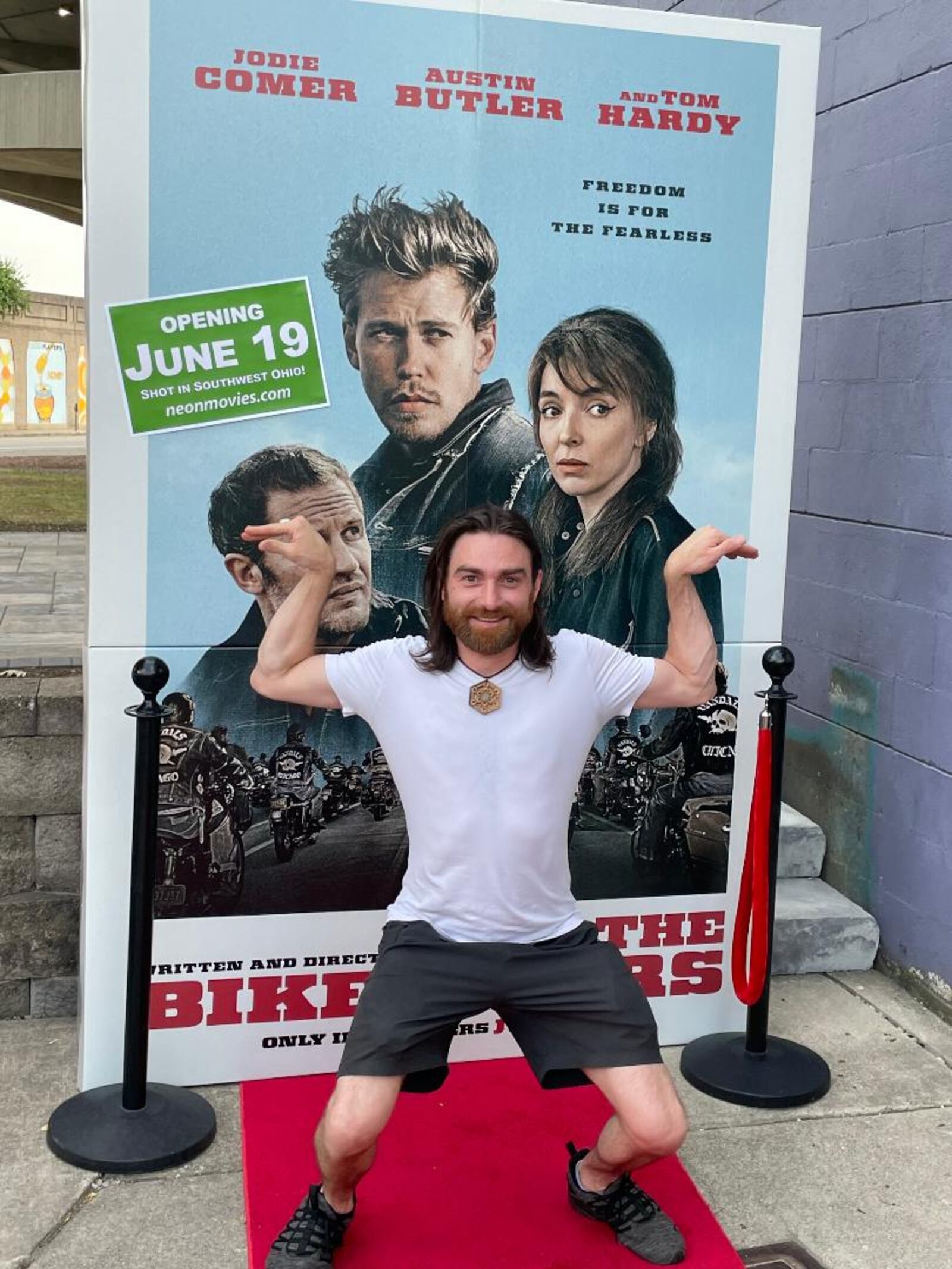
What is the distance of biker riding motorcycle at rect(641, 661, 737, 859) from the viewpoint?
12.9 feet

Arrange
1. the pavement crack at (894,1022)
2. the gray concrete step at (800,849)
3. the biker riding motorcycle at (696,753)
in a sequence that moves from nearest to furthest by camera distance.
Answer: the biker riding motorcycle at (696,753), the pavement crack at (894,1022), the gray concrete step at (800,849)

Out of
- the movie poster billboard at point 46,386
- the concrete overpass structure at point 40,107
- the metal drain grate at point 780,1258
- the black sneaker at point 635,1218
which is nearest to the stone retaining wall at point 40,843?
the black sneaker at point 635,1218

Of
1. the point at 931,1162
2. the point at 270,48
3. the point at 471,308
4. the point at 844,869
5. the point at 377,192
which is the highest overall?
the point at 270,48

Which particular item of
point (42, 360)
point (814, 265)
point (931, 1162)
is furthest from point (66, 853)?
point (42, 360)

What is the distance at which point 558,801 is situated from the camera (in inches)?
121

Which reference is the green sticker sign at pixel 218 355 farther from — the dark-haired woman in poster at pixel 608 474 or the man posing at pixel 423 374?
the dark-haired woman in poster at pixel 608 474

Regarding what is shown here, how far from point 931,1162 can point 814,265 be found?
10.5 feet

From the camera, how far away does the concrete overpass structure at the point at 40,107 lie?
58.4 ft

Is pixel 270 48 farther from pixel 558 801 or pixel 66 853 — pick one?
pixel 66 853

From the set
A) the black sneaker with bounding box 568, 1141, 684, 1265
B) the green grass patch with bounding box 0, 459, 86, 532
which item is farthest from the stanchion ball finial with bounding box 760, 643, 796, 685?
the green grass patch with bounding box 0, 459, 86, 532

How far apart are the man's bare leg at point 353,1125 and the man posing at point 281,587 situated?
Result: 108 centimetres

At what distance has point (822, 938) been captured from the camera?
181 inches

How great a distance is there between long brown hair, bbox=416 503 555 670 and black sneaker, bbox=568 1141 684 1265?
1135mm

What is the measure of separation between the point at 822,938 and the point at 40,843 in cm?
256
